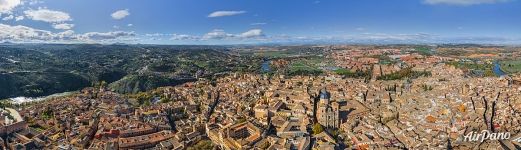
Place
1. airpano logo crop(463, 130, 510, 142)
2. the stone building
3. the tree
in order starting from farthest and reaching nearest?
the stone building < the tree < airpano logo crop(463, 130, 510, 142)

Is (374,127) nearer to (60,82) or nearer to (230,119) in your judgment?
(230,119)

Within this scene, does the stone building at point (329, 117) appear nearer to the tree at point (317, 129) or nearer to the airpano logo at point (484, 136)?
the tree at point (317, 129)

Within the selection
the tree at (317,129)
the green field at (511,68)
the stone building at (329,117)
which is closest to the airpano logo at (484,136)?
the stone building at (329,117)

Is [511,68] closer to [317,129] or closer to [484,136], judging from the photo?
[484,136]

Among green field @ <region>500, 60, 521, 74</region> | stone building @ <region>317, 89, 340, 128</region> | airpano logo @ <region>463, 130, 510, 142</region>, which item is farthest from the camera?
green field @ <region>500, 60, 521, 74</region>

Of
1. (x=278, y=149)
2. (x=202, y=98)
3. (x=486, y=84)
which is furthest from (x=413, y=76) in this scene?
(x=278, y=149)

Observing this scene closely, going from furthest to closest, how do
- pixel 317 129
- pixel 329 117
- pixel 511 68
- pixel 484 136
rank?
1. pixel 511 68
2. pixel 329 117
3. pixel 317 129
4. pixel 484 136

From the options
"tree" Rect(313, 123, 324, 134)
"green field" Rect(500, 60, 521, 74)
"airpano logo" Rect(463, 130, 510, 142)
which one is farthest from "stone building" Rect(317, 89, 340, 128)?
"green field" Rect(500, 60, 521, 74)

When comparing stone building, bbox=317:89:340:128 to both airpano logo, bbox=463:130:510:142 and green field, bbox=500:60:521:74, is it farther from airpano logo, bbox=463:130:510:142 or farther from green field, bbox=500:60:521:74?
green field, bbox=500:60:521:74

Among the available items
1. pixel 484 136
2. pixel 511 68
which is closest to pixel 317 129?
pixel 484 136
